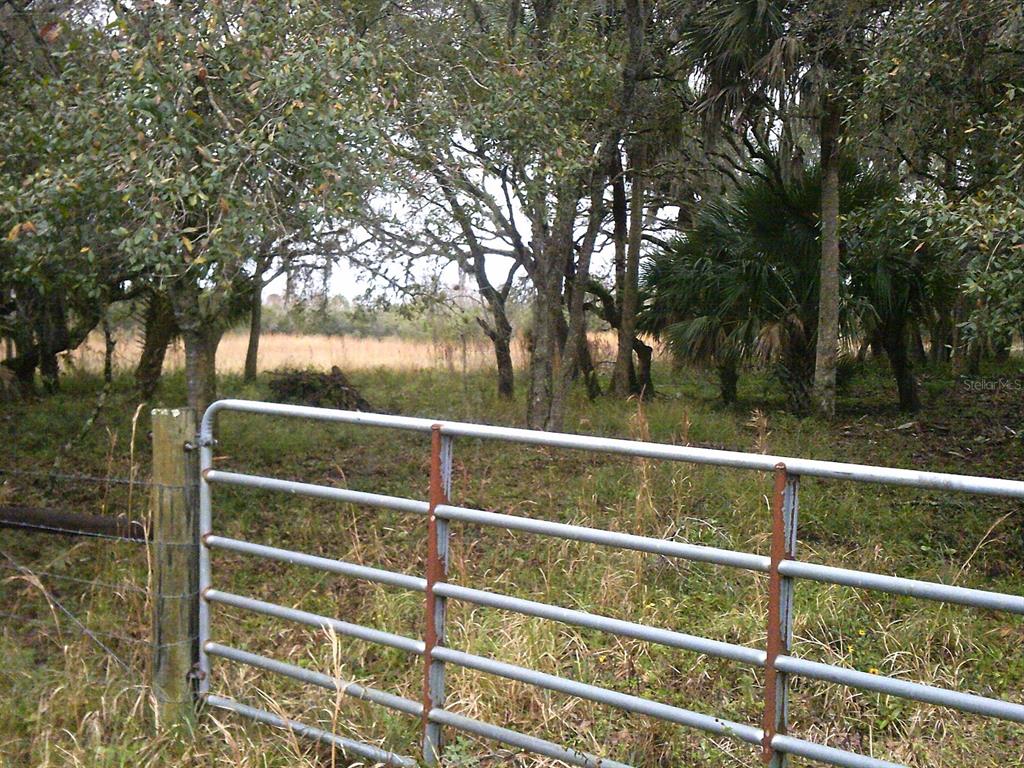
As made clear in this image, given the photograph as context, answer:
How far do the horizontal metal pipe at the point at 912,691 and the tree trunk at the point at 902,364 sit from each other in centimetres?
1054

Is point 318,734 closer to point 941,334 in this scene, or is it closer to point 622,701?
point 622,701

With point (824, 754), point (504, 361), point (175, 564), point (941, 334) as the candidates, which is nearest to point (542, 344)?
point (504, 361)

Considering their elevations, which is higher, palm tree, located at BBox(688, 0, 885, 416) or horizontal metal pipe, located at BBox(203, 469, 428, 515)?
palm tree, located at BBox(688, 0, 885, 416)

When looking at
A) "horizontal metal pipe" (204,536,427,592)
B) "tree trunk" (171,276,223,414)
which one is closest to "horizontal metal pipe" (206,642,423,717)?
"horizontal metal pipe" (204,536,427,592)

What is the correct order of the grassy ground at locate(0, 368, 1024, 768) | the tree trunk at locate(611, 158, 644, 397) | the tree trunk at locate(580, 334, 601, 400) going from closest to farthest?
the grassy ground at locate(0, 368, 1024, 768) < the tree trunk at locate(611, 158, 644, 397) < the tree trunk at locate(580, 334, 601, 400)

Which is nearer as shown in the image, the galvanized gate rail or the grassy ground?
the galvanized gate rail

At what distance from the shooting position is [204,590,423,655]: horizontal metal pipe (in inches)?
137

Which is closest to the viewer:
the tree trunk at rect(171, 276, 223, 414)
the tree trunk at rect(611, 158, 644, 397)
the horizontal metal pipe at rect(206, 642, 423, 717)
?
the horizontal metal pipe at rect(206, 642, 423, 717)

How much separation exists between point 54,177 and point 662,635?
16.1ft

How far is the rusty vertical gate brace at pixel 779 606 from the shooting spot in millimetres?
2854

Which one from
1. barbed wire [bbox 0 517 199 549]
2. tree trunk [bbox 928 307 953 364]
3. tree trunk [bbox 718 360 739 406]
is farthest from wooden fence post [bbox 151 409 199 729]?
tree trunk [bbox 928 307 953 364]

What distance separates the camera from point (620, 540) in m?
3.10

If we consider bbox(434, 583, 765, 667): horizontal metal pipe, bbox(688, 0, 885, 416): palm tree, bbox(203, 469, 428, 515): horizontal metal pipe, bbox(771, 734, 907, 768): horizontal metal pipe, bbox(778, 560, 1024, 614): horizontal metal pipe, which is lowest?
bbox(771, 734, 907, 768): horizontal metal pipe

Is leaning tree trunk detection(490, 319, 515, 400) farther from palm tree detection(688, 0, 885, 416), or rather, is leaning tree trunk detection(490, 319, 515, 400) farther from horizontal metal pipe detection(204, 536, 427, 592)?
horizontal metal pipe detection(204, 536, 427, 592)
